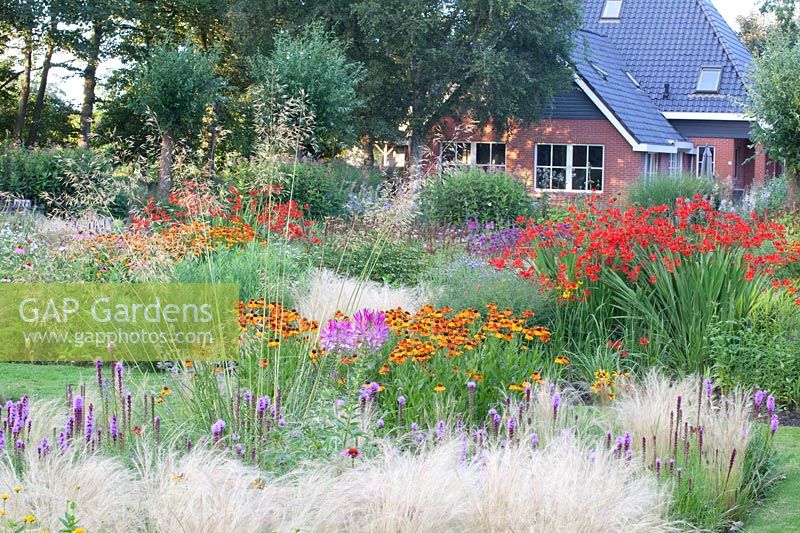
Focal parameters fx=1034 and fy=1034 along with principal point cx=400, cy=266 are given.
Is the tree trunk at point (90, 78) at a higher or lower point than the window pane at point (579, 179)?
higher

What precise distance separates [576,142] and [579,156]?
445 mm

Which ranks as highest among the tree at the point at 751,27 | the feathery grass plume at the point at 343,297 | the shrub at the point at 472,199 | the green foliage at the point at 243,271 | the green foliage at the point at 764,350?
the tree at the point at 751,27

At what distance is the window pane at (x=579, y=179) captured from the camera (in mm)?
31203

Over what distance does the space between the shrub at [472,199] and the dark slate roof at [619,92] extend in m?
13.9

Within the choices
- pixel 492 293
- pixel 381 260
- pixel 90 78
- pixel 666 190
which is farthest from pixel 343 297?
pixel 90 78

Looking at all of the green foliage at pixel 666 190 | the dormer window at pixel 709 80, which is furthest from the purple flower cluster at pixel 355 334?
the dormer window at pixel 709 80

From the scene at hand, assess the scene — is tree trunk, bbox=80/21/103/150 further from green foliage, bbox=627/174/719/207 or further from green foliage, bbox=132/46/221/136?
green foliage, bbox=627/174/719/207

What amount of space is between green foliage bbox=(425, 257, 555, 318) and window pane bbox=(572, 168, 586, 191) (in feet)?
76.2

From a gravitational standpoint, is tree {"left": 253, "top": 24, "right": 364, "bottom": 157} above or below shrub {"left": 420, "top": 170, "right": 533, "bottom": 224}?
above

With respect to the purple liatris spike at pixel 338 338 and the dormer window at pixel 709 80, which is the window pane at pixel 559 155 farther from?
the purple liatris spike at pixel 338 338

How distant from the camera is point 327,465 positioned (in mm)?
4168

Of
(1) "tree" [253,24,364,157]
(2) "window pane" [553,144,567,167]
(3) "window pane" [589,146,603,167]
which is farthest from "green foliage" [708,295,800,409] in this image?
(2) "window pane" [553,144,567,167]

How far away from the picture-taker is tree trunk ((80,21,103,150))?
30922 mm

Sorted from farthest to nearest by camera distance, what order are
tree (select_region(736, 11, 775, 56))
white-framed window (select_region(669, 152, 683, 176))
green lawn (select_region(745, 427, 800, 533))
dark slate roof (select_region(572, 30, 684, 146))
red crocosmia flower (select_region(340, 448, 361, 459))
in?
tree (select_region(736, 11, 775, 56)) < white-framed window (select_region(669, 152, 683, 176)) < dark slate roof (select_region(572, 30, 684, 146)) < green lawn (select_region(745, 427, 800, 533)) < red crocosmia flower (select_region(340, 448, 361, 459))
